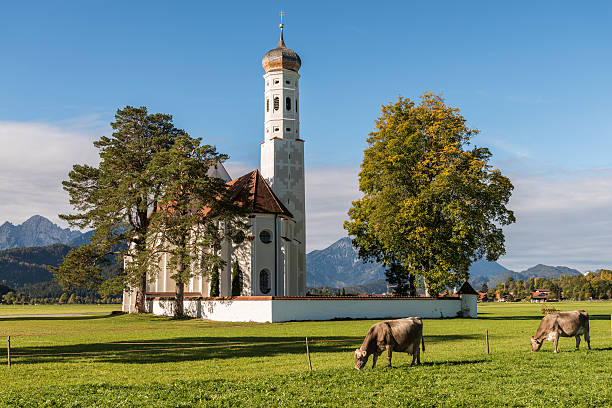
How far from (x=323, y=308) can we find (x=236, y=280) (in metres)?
11.8

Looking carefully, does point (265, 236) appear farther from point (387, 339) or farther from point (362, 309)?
point (387, 339)

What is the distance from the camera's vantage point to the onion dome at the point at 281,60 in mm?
62812

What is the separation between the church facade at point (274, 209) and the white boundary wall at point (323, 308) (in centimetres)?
725

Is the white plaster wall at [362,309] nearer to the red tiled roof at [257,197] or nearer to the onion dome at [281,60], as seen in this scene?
the red tiled roof at [257,197]

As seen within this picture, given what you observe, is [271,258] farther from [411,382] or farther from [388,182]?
[411,382]

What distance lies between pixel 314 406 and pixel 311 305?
99.1ft

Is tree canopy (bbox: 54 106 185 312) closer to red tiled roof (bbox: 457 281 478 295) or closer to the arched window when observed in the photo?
the arched window

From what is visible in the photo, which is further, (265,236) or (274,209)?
(265,236)

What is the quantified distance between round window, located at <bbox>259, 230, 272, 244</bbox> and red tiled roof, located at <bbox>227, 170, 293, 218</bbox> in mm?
1987

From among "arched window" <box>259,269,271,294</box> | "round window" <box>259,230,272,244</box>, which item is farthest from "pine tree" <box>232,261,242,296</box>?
"round window" <box>259,230,272,244</box>

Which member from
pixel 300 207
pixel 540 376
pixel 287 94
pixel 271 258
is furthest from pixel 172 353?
pixel 287 94

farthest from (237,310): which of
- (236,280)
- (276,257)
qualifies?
(276,257)

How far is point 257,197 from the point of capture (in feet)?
181

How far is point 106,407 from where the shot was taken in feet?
38.5
